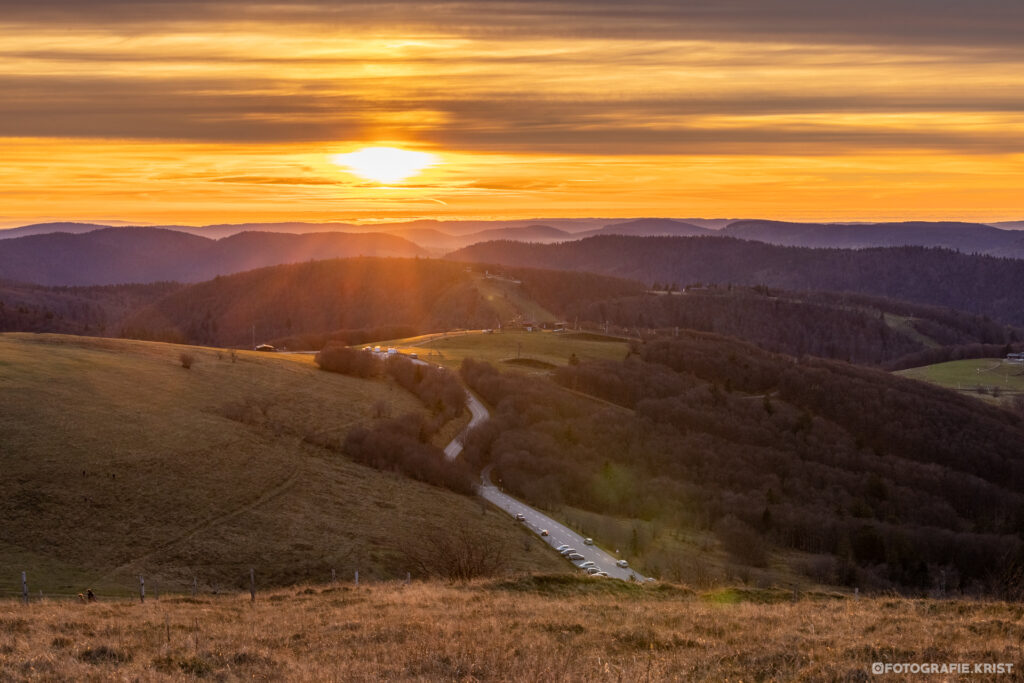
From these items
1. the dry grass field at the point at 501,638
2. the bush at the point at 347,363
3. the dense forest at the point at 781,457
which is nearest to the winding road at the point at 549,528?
the dense forest at the point at 781,457

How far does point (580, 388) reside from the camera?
128m

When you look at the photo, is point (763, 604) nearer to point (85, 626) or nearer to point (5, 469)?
point (85, 626)

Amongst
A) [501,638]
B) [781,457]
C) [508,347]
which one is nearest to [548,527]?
[501,638]

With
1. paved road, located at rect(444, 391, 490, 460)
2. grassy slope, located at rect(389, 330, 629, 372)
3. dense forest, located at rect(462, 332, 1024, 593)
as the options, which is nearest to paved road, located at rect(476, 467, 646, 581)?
dense forest, located at rect(462, 332, 1024, 593)

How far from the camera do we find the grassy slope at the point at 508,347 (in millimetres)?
135375

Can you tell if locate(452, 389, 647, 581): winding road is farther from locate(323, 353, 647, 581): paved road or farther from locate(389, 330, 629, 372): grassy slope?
locate(389, 330, 629, 372): grassy slope

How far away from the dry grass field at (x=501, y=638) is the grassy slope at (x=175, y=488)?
1489 cm

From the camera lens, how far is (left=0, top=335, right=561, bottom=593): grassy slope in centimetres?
4134

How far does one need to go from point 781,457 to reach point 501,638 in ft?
318

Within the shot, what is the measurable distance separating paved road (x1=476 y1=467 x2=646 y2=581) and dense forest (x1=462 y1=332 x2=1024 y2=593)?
3787mm

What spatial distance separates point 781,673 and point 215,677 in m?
11.4

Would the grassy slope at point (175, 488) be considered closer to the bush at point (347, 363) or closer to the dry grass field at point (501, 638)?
the dry grass field at point (501, 638)

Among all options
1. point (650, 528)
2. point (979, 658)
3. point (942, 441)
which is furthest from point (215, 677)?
point (942, 441)

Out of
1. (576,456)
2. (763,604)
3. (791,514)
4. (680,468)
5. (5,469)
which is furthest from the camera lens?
(680,468)
